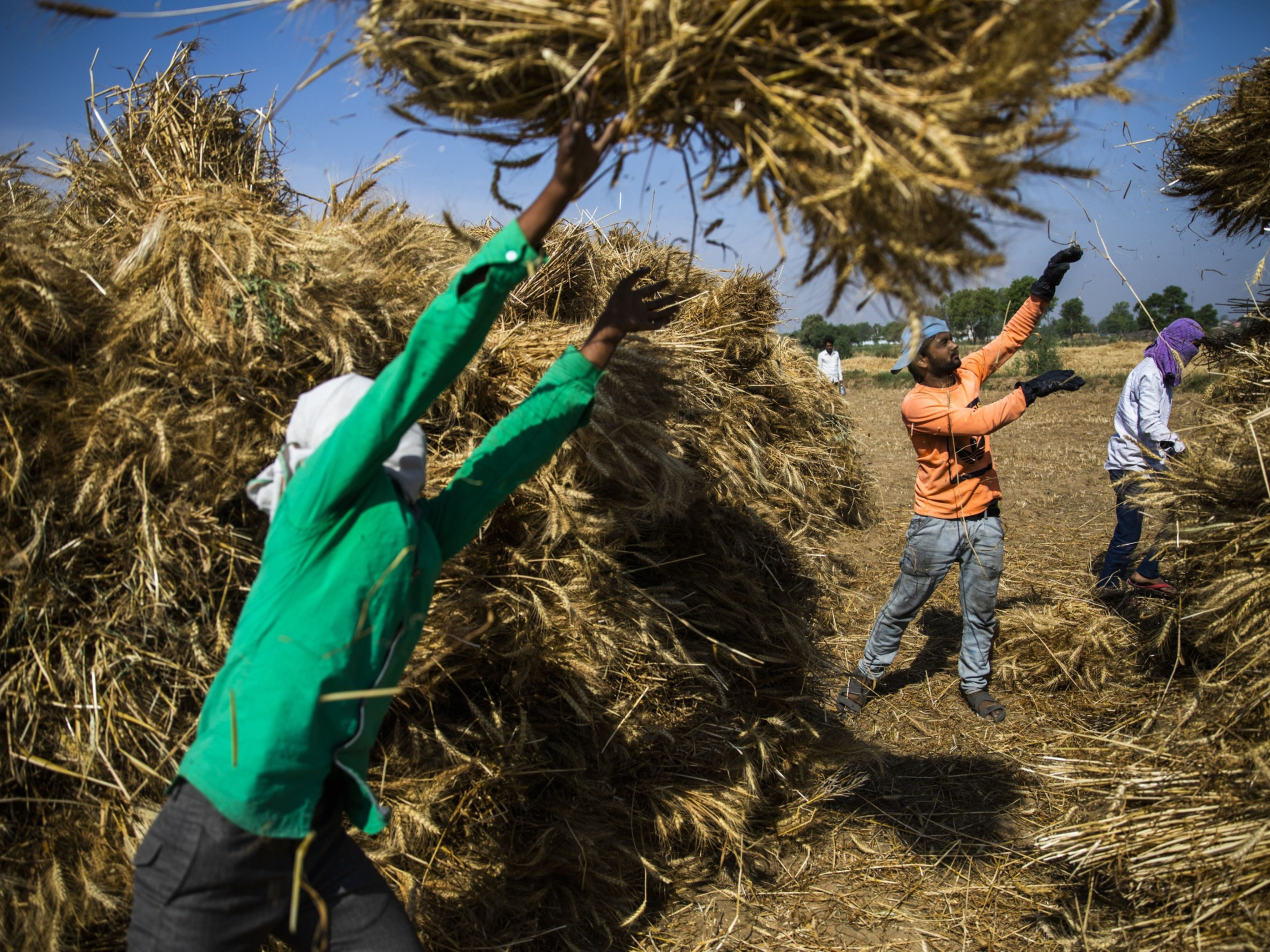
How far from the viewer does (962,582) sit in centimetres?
406

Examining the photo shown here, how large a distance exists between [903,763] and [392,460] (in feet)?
10.2

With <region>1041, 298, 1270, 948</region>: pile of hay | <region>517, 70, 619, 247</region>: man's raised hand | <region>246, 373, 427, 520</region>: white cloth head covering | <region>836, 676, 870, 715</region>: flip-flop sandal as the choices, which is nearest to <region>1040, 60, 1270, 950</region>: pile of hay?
<region>1041, 298, 1270, 948</region>: pile of hay

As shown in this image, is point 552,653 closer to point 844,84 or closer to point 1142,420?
point 844,84

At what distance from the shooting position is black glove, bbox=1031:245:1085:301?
4.13 m

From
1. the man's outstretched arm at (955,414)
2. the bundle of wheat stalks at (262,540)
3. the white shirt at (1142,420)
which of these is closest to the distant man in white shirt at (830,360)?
the white shirt at (1142,420)

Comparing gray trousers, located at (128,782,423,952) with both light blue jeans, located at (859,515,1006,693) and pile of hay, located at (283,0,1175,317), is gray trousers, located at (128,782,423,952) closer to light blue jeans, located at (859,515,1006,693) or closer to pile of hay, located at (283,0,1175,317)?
pile of hay, located at (283,0,1175,317)

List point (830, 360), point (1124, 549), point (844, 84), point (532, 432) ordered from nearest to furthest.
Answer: point (844, 84), point (532, 432), point (1124, 549), point (830, 360)

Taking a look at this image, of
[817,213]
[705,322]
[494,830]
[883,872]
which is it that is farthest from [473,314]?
[705,322]

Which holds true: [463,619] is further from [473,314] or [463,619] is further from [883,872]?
[883,872]

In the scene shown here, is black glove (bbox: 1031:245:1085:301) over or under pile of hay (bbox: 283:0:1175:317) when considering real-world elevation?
under

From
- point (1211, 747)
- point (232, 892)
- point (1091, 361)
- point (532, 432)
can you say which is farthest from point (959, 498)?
point (1091, 361)

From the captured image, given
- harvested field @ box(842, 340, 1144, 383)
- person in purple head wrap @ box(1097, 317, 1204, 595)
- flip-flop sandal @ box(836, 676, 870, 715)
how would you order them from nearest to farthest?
flip-flop sandal @ box(836, 676, 870, 715) → person in purple head wrap @ box(1097, 317, 1204, 595) → harvested field @ box(842, 340, 1144, 383)

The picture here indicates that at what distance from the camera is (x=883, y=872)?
2992mm

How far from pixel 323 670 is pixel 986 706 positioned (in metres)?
3.68
